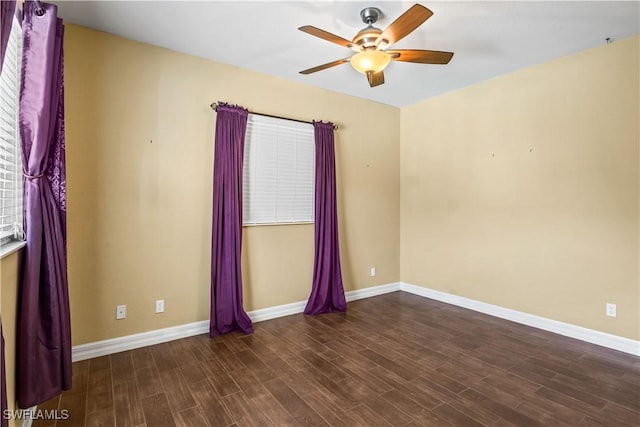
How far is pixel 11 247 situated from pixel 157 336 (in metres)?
1.65

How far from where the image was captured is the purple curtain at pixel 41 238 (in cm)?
174

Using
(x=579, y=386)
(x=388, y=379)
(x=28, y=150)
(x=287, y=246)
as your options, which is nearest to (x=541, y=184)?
(x=579, y=386)

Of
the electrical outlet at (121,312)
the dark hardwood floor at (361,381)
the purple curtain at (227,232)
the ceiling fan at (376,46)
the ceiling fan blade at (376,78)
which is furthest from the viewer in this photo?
the purple curtain at (227,232)

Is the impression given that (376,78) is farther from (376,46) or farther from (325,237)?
(325,237)

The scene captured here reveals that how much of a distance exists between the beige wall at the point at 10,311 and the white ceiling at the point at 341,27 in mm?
1980

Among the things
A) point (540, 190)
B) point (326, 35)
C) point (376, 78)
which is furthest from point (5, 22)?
point (540, 190)

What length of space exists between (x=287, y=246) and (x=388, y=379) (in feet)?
6.08

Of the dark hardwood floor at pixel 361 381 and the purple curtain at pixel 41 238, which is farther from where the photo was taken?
the dark hardwood floor at pixel 361 381

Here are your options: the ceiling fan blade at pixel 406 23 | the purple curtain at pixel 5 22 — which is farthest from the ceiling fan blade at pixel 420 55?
the purple curtain at pixel 5 22

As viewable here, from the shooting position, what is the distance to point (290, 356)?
2732mm

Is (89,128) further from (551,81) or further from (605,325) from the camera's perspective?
(605,325)

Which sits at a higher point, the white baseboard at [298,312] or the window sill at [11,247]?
the window sill at [11,247]

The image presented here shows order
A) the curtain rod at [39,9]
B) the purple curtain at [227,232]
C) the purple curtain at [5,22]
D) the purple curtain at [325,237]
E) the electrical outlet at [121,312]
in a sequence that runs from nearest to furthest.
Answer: the purple curtain at [5,22] < the curtain rod at [39,9] < the electrical outlet at [121,312] < the purple curtain at [227,232] < the purple curtain at [325,237]

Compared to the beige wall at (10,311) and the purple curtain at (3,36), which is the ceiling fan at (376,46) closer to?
the purple curtain at (3,36)
